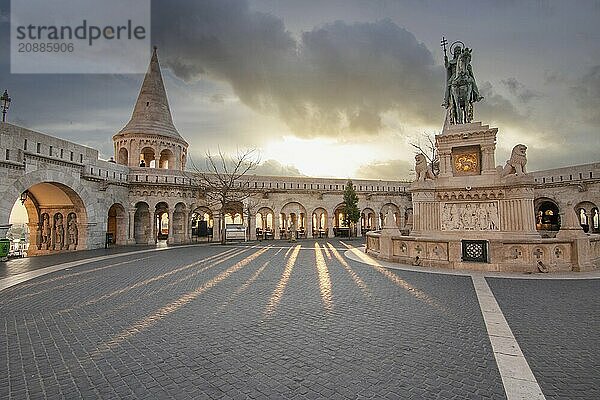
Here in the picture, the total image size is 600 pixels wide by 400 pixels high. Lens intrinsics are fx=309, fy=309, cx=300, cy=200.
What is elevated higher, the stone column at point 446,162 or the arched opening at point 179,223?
the stone column at point 446,162

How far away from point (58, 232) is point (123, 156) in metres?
11.5

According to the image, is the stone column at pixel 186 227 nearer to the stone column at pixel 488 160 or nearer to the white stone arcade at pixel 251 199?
the white stone arcade at pixel 251 199

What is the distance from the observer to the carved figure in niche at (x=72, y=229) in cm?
2180

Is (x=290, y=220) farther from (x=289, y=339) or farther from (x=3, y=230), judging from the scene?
(x=289, y=339)

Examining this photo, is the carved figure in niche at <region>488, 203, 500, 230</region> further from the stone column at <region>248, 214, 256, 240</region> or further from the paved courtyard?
the stone column at <region>248, 214, 256, 240</region>

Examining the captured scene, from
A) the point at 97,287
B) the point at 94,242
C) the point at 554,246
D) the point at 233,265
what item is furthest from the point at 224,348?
the point at 94,242

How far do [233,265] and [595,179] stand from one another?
32.1m

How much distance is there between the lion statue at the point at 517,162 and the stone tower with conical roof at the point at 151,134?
29.0 metres

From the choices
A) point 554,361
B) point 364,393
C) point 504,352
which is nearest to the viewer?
point 364,393

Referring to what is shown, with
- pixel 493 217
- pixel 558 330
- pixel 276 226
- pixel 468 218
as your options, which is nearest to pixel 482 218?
pixel 493 217

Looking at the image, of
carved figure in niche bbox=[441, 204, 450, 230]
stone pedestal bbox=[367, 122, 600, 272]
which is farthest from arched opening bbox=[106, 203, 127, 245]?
carved figure in niche bbox=[441, 204, 450, 230]

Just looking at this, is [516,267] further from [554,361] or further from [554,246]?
[554,361]

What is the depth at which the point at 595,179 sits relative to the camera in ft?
88.5

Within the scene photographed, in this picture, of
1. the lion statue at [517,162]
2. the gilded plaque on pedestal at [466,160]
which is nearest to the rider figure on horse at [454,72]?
the gilded plaque on pedestal at [466,160]
